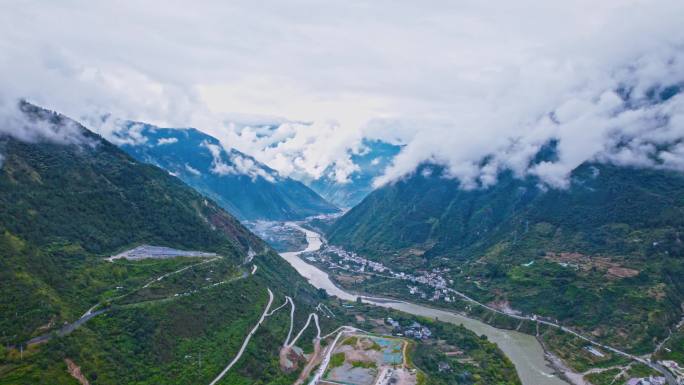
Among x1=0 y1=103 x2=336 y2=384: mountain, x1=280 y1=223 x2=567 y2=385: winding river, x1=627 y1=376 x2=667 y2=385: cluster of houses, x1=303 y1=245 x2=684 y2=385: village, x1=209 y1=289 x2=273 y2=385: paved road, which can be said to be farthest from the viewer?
x1=280 y1=223 x2=567 y2=385: winding river

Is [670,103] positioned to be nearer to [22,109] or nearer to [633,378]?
[633,378]

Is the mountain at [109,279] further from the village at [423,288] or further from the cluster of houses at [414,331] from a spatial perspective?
the village at [423,288]

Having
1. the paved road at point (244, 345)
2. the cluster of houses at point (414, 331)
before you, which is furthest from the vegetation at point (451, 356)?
the paved road at point (244, 345)

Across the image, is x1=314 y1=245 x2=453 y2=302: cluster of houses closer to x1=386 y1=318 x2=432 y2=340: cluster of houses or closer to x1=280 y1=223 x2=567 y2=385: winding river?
x1=280 y1=223 x2=567 y2=385: winding river

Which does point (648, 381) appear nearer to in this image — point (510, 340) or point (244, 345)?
point (510, 340)

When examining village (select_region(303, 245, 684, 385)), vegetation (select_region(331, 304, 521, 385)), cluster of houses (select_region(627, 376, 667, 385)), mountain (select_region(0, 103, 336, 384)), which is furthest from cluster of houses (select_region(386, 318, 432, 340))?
cluster of houses (select_region(627, 376, 667, 385))

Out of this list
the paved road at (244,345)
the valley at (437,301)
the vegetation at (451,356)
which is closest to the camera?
the paved road at (244,345)
